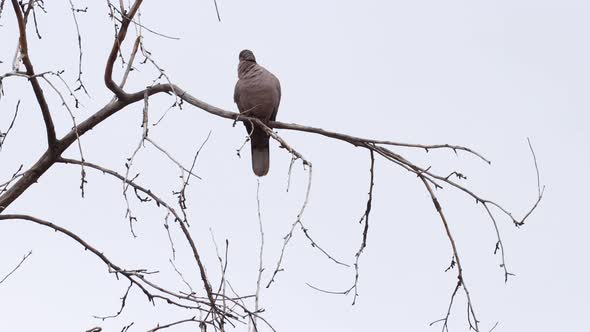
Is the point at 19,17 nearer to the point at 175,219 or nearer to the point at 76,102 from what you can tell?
the point at 76,102

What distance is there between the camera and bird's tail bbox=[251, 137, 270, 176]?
558cm

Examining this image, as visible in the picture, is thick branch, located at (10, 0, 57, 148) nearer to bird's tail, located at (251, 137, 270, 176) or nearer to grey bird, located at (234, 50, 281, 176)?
grey bird, located at (234, 50, 281, 176)

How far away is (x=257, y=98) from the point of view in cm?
520

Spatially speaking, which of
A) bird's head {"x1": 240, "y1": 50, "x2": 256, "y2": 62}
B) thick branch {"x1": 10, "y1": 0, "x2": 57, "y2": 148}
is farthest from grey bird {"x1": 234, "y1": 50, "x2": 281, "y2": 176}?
thick branch {"x1": 10, "y1": 0, "x2": 57, "y2": 148}

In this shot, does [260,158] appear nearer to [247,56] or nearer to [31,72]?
[247,56]

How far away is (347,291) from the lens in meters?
3.12

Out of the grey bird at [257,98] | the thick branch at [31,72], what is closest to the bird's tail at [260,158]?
the grey bird at [257,98]

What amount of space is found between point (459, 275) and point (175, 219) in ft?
3.17

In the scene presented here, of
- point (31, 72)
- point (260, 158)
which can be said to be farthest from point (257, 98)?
point (31, 72)

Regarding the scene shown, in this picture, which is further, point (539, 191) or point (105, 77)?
point (105, 77)

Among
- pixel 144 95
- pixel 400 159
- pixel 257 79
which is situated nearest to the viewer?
pixel 400 159

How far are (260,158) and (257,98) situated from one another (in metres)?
0.51

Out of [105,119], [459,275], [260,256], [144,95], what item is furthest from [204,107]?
[459,275]

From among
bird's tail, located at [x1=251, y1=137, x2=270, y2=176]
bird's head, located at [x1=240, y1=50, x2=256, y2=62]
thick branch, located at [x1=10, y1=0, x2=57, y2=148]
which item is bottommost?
thick branch, located at [x1=10, y1=0, x2=57, y2=148]
